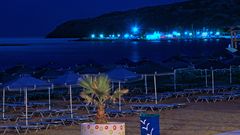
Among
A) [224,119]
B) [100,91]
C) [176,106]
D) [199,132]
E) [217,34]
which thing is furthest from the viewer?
[217,34]

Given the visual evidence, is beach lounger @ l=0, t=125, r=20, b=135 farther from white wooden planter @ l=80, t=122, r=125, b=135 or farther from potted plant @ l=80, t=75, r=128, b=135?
white wooden planter @ l=80, t=122, r=125, b=135

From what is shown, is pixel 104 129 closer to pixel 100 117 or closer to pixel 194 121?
pixel 100 117

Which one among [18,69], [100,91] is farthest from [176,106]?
[18,69]

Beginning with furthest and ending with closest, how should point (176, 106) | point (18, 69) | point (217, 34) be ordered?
1. point (217, 34)
2. point (18, 69)
3. point (176, 106)

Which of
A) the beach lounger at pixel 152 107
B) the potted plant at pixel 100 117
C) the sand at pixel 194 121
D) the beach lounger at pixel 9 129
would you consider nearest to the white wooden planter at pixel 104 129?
the potted plant at pixel 100 117

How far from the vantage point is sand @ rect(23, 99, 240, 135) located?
47.1 ft

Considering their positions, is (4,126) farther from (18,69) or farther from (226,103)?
(18,69)

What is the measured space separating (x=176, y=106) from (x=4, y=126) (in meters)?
6.33

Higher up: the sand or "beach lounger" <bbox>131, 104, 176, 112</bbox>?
"beach lounger" <bbox>131, 104, 176, 112</bbox>

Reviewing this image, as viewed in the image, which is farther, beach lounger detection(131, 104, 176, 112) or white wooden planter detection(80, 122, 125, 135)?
beach lounger detection(131, 104, 176, 112)

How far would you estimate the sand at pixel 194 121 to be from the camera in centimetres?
1436

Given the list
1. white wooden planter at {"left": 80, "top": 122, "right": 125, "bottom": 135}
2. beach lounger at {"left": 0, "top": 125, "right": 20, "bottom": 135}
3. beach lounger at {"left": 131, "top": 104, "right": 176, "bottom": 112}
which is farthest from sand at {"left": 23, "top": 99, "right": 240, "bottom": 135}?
white wooden planter at {"left": 80, "top": 122, "right": 125, "bottom": 135}

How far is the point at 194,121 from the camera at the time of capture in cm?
1611

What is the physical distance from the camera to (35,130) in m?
15.4
